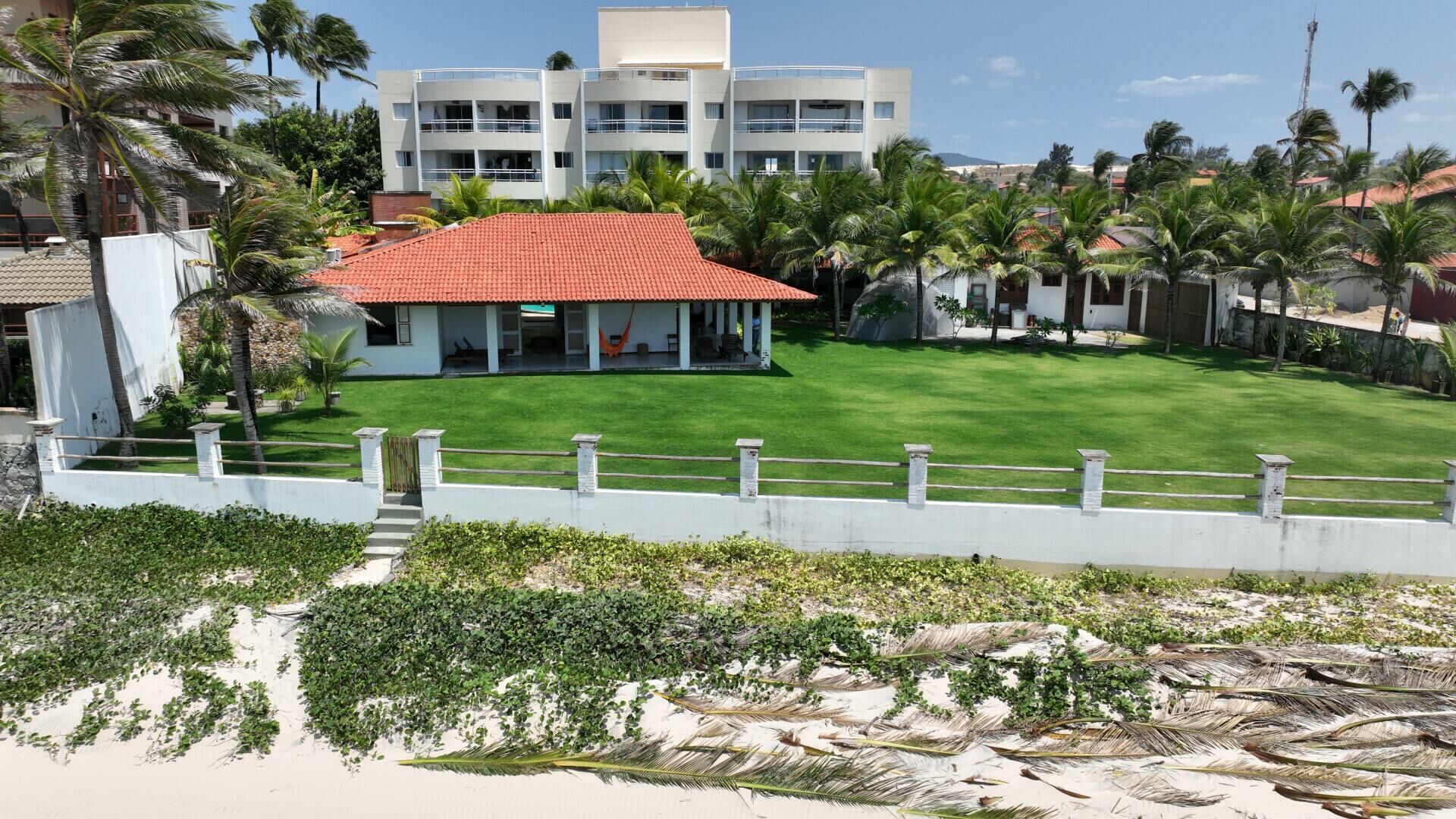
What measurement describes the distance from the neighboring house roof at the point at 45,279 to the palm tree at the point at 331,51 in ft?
96.5

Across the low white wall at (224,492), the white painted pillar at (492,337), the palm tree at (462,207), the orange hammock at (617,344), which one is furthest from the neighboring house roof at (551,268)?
the palm tree at (462,207)

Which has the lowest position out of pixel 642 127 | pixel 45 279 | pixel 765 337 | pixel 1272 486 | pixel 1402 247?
pixel 1272 486

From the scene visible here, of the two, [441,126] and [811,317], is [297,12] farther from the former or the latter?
[811,317]

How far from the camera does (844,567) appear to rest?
14.5 meters

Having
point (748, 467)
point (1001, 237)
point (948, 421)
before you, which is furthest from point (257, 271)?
point (1001, 237)

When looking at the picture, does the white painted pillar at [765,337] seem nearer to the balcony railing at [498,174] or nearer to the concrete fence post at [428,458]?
the concrete fence post at [428,458]

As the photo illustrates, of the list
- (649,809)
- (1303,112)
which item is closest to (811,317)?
(649,809)

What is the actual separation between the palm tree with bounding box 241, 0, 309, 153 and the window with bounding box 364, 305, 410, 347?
2147 cm

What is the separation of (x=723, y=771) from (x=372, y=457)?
831 centimetres

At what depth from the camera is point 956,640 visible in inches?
474

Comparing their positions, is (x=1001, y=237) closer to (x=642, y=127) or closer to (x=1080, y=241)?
(x=1080, y=241)

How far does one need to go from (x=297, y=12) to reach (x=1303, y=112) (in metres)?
53.1

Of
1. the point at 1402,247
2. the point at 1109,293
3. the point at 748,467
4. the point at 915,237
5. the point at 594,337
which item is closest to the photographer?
the point at 748,467

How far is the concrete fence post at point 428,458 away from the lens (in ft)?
50.4
